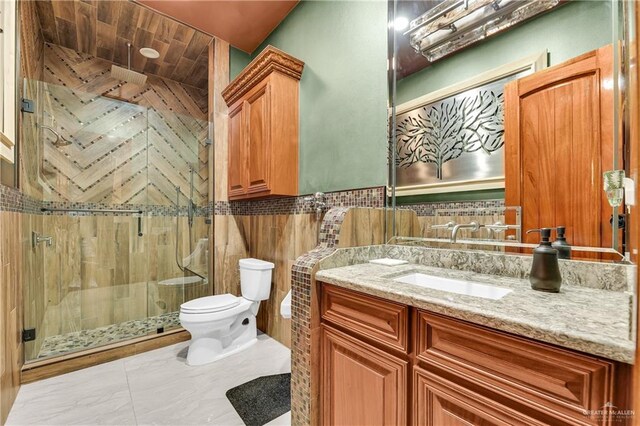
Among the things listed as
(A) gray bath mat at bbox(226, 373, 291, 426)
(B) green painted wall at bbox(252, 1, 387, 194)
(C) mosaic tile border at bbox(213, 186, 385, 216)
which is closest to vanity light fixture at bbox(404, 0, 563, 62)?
(B) green painted wall at bbox(252, 1, 387, 194)

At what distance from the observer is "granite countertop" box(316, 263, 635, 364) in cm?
54

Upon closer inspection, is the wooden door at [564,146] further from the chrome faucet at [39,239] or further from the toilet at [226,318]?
the chrome faucet at [39,239]

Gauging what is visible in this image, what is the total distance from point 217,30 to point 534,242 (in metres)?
2.93

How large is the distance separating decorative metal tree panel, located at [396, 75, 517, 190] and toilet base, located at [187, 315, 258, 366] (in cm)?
174

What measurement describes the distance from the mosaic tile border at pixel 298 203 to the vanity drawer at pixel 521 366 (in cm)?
90

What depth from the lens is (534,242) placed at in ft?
3.54

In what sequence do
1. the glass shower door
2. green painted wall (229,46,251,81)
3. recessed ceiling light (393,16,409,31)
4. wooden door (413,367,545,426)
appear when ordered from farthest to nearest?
green painted wall (229,46,251,81), the glass shower door, recessed ceiling light (393,16,409,31), wooden door (413,367,545,426)

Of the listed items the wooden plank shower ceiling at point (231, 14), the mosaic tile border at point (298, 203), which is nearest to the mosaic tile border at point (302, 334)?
the mosaic tile border at point (298, 203)

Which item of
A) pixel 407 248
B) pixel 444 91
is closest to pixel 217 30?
pixel 444 91

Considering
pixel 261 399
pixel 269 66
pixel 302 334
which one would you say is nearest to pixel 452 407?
pixel 302 334

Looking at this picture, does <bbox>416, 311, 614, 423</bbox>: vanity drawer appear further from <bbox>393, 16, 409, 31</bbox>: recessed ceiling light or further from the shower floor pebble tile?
the shower floor pebble tile

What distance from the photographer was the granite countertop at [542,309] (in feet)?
1.77

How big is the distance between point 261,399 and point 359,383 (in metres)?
0.89

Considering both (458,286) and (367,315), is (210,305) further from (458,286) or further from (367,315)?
(458,286)
